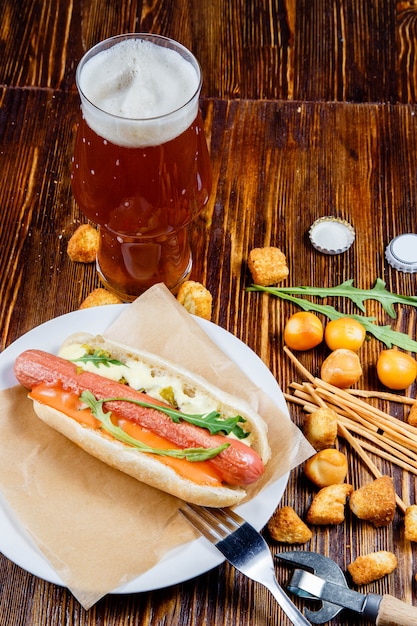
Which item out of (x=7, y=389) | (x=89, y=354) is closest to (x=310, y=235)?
(x=89, y=354)

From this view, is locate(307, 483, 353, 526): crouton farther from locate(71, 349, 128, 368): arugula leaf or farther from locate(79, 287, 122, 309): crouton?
locate(79, 287, 122, 309): crouton

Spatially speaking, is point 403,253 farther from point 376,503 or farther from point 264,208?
point 376,503

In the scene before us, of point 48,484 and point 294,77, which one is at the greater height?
point 294,77

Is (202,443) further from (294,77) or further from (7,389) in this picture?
(294,77)

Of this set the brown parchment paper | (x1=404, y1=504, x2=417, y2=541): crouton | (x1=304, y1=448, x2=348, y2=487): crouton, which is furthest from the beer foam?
(x1=404, y1=504, x2=417, y2=541): crouton

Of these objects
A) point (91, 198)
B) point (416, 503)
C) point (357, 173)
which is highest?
point (91, 198)

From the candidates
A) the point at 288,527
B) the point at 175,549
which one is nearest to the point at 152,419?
the point at 175,549
